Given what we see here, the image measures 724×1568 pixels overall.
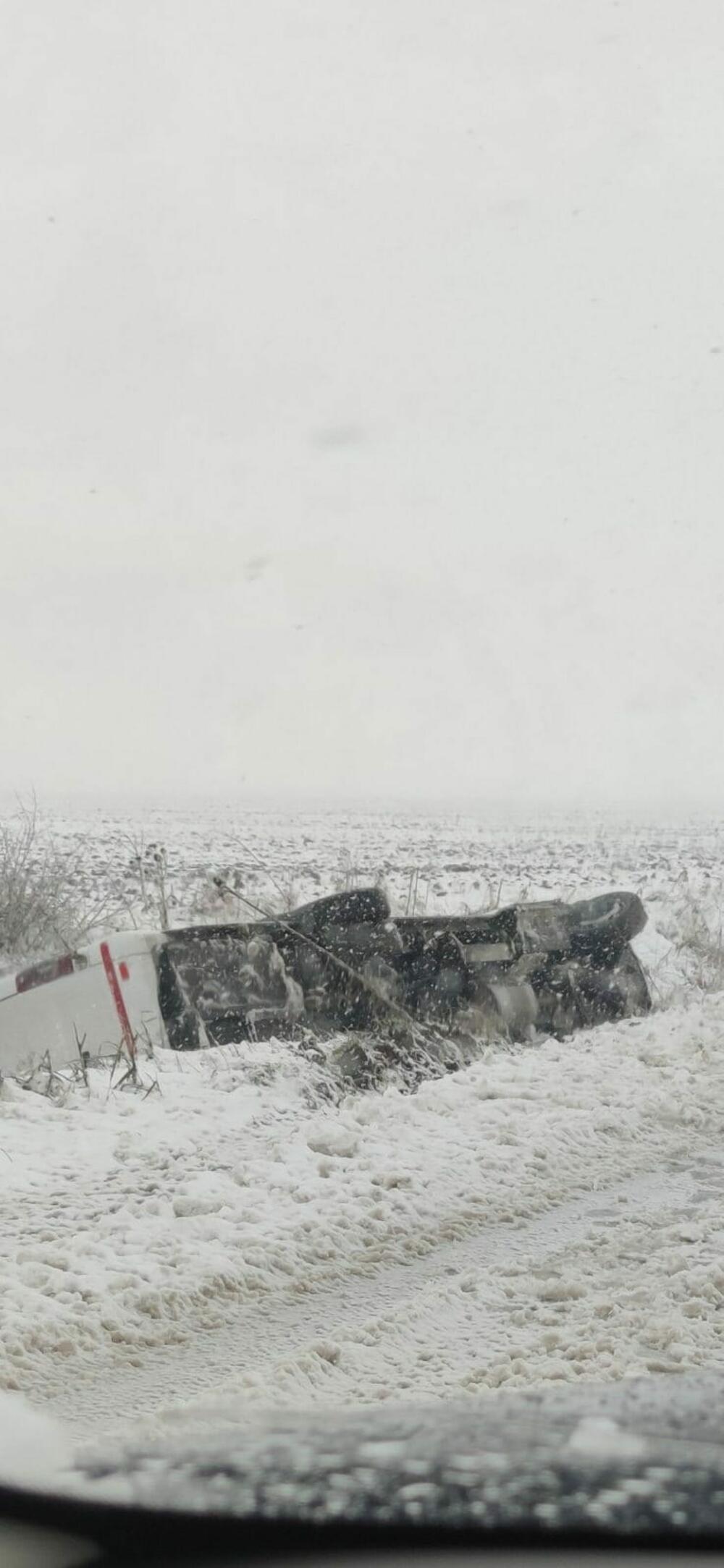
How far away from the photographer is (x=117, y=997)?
678 centimetres

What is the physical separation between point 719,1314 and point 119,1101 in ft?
10.8

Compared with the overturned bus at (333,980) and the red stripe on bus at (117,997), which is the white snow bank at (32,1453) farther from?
the overturned bus at (333,980)

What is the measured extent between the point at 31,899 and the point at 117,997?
14.1 feet

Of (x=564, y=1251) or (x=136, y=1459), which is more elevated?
(x=136, y=1459)

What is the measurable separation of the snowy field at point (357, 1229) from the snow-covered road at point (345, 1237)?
12mm

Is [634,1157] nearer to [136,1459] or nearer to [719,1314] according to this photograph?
[719,1314]

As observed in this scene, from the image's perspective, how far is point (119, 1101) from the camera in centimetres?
626

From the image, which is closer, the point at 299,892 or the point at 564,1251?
the point at 564,1251

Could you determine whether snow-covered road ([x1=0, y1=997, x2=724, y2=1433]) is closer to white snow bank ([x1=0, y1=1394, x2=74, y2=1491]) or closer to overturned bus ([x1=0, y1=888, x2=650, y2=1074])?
overturned bus ([x1=0, y1=888, x2=650, y2=1074])

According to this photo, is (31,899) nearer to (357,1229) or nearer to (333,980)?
(333,980)

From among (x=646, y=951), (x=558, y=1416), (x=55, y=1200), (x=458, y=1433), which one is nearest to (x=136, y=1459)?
(x=458, y=1433)

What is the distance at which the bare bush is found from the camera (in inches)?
422

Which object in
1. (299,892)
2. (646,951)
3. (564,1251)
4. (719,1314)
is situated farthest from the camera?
(646,951)

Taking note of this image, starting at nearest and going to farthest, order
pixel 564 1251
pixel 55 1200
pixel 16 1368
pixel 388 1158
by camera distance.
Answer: pixel 16 1368, pixel 564 1251, pixel 55 1200, pixel 388 1158
